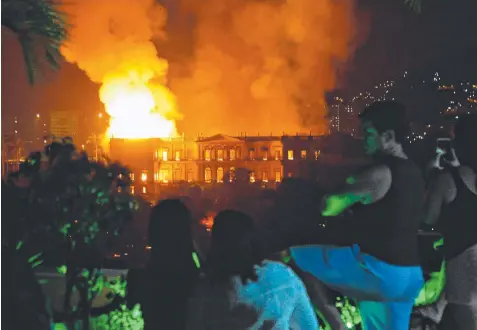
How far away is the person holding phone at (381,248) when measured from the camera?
265 centimetres

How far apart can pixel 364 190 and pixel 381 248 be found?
10.9 inches

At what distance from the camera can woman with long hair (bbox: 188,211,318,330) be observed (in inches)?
84.0

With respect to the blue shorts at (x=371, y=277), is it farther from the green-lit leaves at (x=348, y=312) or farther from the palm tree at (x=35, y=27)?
the palm tree at (x=35, y=27)

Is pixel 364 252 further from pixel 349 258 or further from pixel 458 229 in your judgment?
pixel 458 229

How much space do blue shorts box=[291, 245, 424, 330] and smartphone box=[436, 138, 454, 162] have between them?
0.76m

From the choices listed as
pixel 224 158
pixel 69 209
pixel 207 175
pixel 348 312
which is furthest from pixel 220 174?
pixel 348 312

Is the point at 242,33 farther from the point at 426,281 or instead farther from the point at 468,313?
the point at 468,313

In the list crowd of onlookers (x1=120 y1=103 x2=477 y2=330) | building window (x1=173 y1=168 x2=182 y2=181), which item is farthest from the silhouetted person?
building window (x1=173 y1=168 x2=182 y2=181)

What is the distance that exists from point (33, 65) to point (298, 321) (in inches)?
89.4

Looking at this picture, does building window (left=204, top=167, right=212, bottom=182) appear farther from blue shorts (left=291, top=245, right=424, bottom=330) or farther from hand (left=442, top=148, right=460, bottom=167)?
blue shorts (left=291, top=245, right=424, bottom=330)

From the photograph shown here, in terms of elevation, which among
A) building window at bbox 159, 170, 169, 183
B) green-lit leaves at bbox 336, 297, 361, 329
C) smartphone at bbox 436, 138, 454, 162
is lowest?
green-lit leaves at bbox 336, 297, 361, 329

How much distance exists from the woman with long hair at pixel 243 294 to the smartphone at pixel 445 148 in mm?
1404

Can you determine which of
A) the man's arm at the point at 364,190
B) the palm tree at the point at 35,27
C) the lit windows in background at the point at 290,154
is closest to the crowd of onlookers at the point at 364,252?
the man's arm at the point at 364,190

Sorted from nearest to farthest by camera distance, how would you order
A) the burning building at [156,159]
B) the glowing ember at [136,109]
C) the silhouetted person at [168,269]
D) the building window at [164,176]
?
the silhouetted person at [168,269] → the burning building at [156,159] → the building window at [164,176] → the glowing ember at [136,109]
